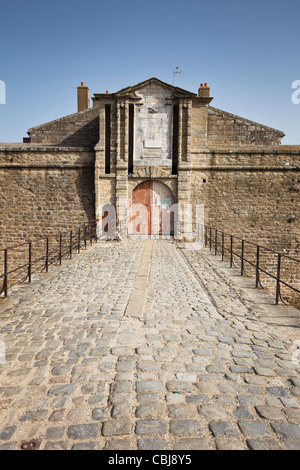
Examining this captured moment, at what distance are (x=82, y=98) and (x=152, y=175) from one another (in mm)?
8940

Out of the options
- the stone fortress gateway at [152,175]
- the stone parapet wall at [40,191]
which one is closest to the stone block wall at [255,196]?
the stone fortress gateway at [152,175]

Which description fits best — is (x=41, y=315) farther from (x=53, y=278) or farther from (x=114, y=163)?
(x=114, y=163)

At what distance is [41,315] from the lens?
4.90m

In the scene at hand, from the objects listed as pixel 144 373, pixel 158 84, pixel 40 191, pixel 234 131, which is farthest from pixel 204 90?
pixel 144 373

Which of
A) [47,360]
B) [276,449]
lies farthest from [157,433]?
[47,360]

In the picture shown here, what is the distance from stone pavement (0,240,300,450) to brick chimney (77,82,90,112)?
16.4m

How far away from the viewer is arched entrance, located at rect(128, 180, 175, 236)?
14.8 metres

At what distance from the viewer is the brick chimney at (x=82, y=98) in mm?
19250

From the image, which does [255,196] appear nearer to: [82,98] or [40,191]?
[40,191]

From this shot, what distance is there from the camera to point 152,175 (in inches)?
570

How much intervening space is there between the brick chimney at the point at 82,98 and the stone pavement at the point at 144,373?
1638 centimetres

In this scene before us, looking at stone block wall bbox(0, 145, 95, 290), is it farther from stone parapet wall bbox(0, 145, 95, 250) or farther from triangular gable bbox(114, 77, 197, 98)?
triangular gable bbox(114, 77, 197, 98)

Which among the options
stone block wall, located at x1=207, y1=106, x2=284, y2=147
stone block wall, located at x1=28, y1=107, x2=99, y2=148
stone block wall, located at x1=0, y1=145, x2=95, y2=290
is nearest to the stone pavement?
stone block wall, located at x1=0, y1=145, x2=95, y2=290

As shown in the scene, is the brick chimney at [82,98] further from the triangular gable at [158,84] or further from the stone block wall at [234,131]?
the stone block wall at [234,131]
